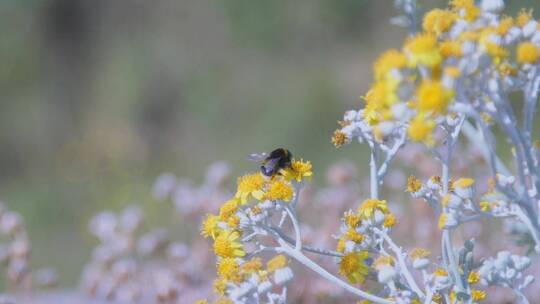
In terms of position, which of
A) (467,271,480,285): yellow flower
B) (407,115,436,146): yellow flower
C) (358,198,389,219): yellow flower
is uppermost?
(358,198,389,219): yellow flower

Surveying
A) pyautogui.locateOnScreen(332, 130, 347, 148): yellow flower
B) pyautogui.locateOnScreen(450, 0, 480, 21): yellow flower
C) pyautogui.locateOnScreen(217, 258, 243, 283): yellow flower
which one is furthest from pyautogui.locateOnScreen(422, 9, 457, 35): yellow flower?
pyautogui.locateOnScreen(217, 258, 243, 283): yellow flower

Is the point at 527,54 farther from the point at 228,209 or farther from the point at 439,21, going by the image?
the point at 228,209

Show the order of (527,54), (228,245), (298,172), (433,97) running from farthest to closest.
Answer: (298,172)
(228,245)
(527,54)
(433,97)

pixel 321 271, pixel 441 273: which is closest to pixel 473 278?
pixel 441 273

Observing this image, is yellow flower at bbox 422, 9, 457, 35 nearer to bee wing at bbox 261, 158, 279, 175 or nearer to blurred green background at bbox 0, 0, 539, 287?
bee wing at bbox 261, 158, 279, 175

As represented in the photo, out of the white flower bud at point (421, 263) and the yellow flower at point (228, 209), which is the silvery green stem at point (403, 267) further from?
the yellow flower at point (228, 209)

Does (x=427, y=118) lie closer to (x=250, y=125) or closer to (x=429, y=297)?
(x=429, y=297)

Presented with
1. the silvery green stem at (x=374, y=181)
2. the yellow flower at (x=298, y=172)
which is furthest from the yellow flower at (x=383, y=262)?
the yellow flower at (x=298, y=172)
